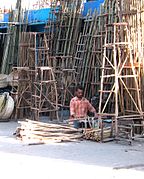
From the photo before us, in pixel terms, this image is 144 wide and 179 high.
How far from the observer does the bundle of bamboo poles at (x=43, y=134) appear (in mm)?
10461

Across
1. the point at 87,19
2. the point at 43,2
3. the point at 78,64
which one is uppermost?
the point at 43,2

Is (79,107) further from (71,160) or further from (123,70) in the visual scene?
(71,160)

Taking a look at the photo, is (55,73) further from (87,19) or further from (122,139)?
(122,139)

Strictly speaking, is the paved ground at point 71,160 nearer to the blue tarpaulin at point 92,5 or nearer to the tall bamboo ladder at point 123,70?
the tall bamboo ladder at point 123,70

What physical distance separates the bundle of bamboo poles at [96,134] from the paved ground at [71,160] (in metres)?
0.22

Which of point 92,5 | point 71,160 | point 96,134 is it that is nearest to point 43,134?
point 96,134

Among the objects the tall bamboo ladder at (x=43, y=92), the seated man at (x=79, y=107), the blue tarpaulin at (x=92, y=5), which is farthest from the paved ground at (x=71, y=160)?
the blue tarpaulin at (x=92, y=5)

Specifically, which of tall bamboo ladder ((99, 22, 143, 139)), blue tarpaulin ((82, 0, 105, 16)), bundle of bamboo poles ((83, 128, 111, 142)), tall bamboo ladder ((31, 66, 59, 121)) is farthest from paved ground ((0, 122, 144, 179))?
blue tarpaulin ((82, 0, 105, 16))

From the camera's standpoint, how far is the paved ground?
7.35 metres

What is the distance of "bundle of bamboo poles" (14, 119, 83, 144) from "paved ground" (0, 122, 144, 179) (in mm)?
241

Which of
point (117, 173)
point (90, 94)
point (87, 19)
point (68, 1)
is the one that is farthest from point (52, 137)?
point (68, 1)

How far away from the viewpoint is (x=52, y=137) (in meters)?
10.5

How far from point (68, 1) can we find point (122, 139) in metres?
7.38

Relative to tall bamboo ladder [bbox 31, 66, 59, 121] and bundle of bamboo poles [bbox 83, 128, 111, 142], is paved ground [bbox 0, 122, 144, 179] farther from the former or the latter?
tall bamboo ladder [bbox 31, 66, 59, 121]
